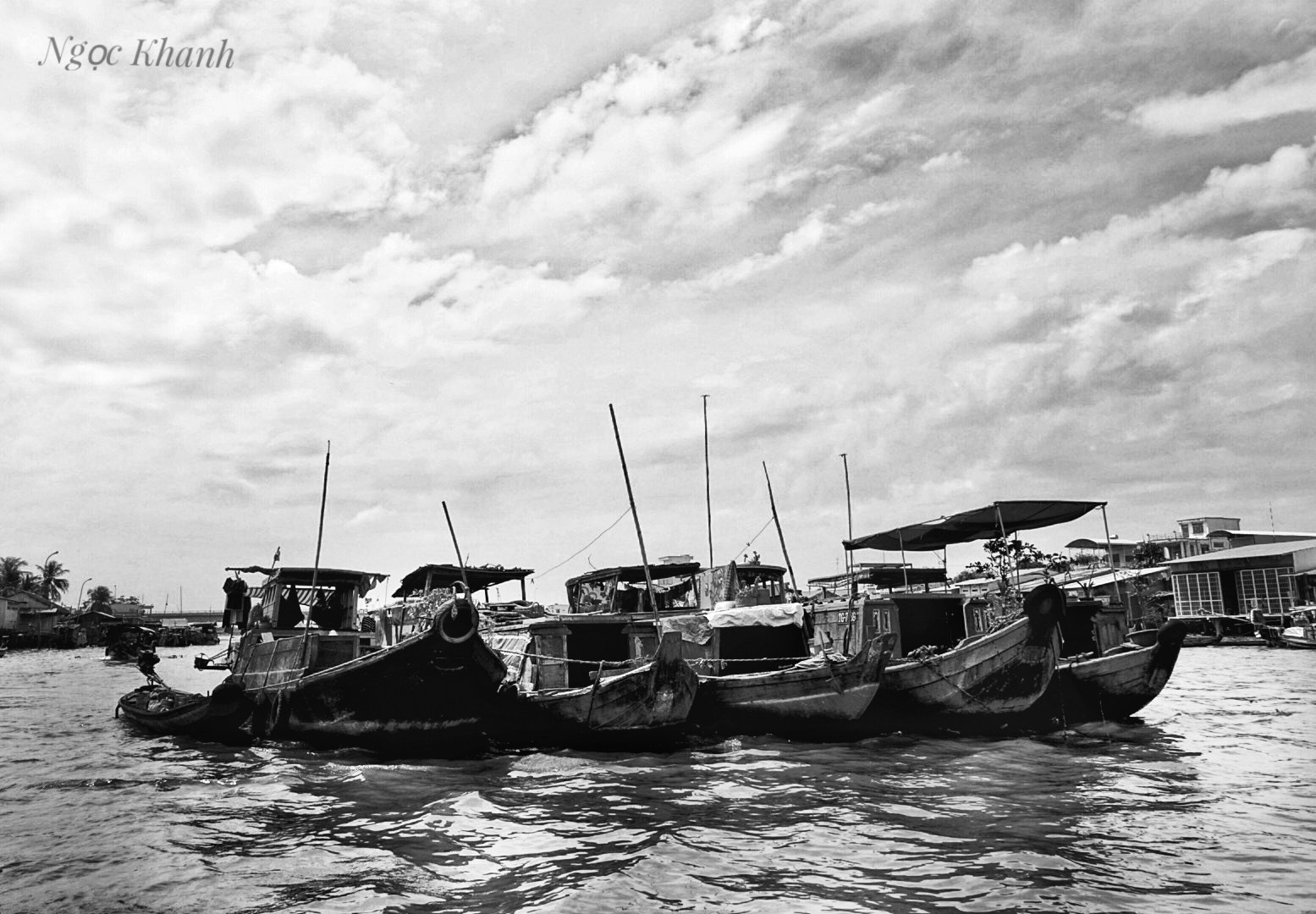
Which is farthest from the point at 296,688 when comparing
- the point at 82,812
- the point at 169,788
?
the point at 82,812

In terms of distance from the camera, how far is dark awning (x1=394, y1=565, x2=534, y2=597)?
2173cm

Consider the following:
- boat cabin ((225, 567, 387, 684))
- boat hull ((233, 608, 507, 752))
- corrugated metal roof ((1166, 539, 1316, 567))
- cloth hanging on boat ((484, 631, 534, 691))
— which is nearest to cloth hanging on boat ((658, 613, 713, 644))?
cloth hanging on boat ((484, 631, 534, 691))

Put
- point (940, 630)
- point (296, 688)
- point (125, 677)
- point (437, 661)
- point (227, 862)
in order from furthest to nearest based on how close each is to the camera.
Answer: point (125, 677)
point (940, 630)
point (296, 688)
point (437, 661)
point (227, 862)

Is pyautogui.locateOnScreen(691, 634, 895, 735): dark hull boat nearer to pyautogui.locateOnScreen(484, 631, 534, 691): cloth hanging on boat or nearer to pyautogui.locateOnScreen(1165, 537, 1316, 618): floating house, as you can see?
pyautogui.locateOnScreen(484, 631, 534, 691): cloth hanging on boat

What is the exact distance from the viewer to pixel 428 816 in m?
11.0

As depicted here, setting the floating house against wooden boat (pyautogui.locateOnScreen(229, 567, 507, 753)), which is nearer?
wooden boat (pyautogui.locateOnScreen(229, 567, 507, 753))

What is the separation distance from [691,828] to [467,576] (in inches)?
511

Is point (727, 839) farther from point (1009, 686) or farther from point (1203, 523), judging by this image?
point (1203, 523)

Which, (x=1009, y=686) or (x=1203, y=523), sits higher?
(x=1203, y=523)

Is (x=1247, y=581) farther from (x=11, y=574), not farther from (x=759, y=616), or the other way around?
(x=11, y=574)

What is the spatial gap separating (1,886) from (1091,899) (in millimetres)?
10388

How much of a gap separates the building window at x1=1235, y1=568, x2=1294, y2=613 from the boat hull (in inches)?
2023

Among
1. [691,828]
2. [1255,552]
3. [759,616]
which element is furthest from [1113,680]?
[1255,552]

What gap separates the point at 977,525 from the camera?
2067 cm
